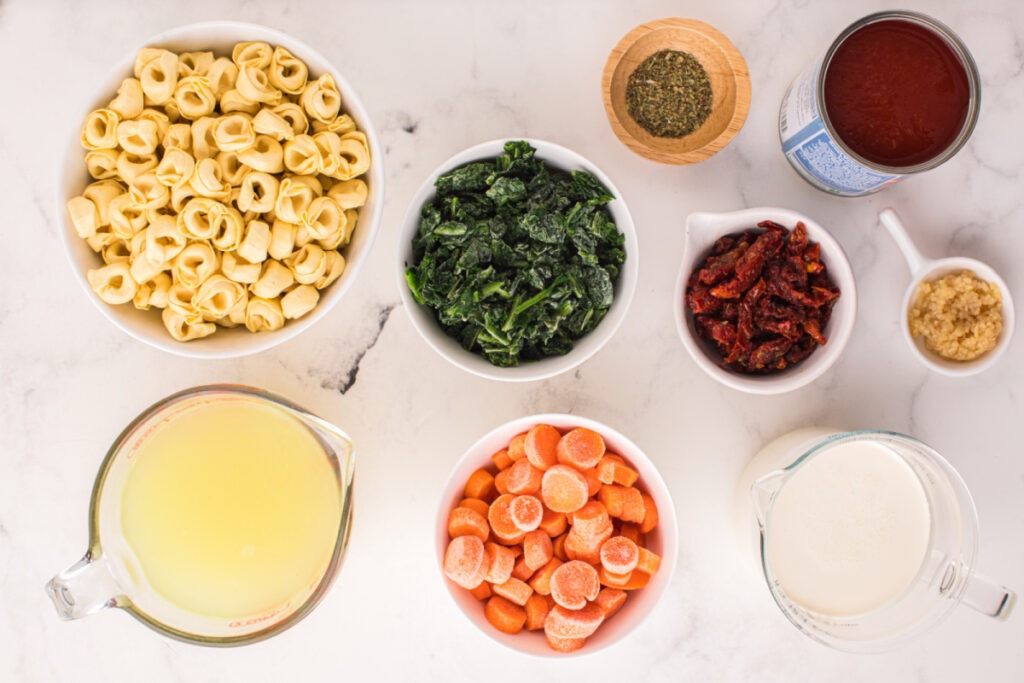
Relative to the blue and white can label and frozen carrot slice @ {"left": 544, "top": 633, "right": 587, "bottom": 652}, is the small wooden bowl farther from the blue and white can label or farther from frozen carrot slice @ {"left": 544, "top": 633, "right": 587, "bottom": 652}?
frozen carrot slice @ {"left": 544, "top": 633, "right": 587, "bottom": 652}

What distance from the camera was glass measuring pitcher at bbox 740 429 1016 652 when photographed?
4.23ft

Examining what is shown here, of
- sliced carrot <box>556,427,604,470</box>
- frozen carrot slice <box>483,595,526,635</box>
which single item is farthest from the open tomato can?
frozen carrot slice <box>483,595,526,635</box>

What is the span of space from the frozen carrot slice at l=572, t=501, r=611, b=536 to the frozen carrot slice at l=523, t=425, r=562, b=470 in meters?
0.10

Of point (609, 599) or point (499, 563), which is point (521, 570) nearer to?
point (499, 563)

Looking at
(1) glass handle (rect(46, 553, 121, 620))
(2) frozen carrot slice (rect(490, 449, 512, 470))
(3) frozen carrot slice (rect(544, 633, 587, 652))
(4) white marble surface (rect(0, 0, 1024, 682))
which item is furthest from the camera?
(4) white marble surface (rect(0, 0, 1024, 682))

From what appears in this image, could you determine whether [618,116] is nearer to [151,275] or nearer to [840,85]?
[840,85]

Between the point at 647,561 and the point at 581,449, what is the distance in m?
0.22

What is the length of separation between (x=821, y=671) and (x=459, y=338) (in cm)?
98

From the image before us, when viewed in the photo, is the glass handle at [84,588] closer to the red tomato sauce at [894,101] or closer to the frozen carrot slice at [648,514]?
the frozen carrot slice at [648,514]

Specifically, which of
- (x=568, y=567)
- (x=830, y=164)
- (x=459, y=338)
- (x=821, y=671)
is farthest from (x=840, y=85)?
(x=821, y=671)

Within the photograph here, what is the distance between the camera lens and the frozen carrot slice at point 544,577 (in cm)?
129

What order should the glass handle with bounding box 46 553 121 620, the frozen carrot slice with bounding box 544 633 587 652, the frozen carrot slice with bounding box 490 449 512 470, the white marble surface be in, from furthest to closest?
the white marble surface < the frozen carrot slice with bounding box 490 449 512 470 < the frozen carrot slice with bounding box 544 633 587 652 < the glass handle with bounding box 46 553 121 620

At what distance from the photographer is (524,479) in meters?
1.29

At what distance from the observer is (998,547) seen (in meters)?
1.46
